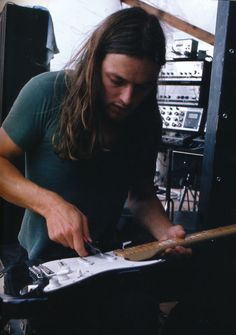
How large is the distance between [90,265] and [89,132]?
14.7 inches

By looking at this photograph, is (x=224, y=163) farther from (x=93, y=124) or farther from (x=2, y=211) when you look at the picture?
(x=2, y=211)

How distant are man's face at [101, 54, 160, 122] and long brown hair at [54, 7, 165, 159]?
0.02 meters

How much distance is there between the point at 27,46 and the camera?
220cm

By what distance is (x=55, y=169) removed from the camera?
943 millimetres

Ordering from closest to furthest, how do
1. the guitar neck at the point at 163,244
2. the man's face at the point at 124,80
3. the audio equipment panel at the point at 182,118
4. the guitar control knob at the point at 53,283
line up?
1. the guitar control knob at the point at 53,283
2. the guitar neck at the point at 163,244
3. the man's face at the point at 124,80
4. the audio equipment panel at the point at 182,118

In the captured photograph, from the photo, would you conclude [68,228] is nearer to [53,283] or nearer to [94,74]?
[53,283]

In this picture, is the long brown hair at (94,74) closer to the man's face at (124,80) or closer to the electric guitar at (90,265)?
the man's face at (124,80)

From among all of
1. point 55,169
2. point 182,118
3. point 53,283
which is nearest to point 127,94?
point 55,169

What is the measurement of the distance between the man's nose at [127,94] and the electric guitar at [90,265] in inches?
13.3

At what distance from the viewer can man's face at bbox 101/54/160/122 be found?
2.85 feet

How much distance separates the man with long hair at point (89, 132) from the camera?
0.88m

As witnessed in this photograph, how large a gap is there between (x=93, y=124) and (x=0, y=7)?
1.88 m

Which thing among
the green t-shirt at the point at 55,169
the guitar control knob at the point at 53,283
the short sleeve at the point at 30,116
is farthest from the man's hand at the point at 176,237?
the short sleeve at the point at 30,116

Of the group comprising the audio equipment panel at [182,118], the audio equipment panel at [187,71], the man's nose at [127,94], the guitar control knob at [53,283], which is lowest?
the guitar control knob at [53,283]
